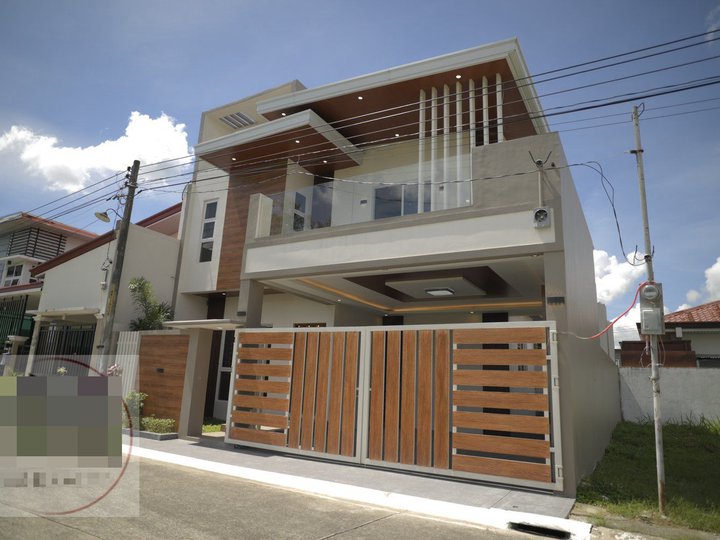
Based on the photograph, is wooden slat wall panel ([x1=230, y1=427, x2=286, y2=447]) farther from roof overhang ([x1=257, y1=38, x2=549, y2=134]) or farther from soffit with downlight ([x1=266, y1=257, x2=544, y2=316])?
roof overhang ([x1=257, y1=38, x2=549, y2=134])

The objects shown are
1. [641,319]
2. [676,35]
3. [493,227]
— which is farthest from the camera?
[493,227]

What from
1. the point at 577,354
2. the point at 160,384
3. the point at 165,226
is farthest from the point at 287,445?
the point at 165,226

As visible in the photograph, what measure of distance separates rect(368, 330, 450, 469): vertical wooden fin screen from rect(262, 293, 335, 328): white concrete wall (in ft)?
15.5

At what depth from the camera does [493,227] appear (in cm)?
736

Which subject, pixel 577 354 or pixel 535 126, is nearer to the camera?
pixel 577 354

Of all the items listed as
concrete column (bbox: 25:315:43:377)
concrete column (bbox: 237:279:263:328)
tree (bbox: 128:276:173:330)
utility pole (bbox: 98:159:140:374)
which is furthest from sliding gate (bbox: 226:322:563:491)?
concrete column (bbox: 25:315:43:377)

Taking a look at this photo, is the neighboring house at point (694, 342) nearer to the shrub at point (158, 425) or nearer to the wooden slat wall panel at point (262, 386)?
the wooden slat wall panel at point (262, 386)

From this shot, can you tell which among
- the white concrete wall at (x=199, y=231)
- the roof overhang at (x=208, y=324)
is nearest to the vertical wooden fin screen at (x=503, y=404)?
the roof overhang at (x=208, y=324)

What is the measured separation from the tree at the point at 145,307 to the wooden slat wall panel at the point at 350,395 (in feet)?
22.8

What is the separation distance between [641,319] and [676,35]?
14.5 feet

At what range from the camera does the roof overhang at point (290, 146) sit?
12109mm

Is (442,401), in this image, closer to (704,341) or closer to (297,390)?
(297,390)

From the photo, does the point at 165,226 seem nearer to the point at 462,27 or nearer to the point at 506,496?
the point at 462,27

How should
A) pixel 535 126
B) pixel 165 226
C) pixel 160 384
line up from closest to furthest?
1. pixel 160 384
2. pixel 535 126
3. pixel 165 226
